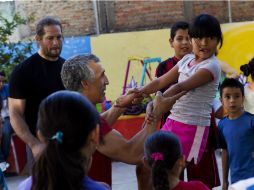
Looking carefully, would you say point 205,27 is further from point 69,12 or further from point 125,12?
point 69,12

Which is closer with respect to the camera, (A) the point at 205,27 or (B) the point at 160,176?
(B) the point at 160,176

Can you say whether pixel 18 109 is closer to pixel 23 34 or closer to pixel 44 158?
pixel 44 158

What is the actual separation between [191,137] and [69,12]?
8212mm

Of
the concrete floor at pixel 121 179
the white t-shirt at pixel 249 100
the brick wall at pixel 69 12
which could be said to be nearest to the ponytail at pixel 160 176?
the white t-shirt at pixel 249 100

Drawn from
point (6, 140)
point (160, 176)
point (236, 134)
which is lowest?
point (6, 140)

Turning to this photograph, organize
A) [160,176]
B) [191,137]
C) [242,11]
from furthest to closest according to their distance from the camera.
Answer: [242,11]
[191,137]
[160,176]

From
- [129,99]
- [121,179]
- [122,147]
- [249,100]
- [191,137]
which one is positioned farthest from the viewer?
[121,179]

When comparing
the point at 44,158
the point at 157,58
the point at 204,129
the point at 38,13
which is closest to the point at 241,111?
the point at 204,129

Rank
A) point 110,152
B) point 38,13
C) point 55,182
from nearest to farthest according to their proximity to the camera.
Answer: point 55,182, point 110,152, point 38,13

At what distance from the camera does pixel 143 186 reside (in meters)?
3.07

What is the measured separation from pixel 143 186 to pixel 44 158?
1.31m

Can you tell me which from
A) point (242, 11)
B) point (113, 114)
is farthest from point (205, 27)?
point (242, 11)

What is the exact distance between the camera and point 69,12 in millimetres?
11305

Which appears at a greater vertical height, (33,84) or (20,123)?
(33,84)
